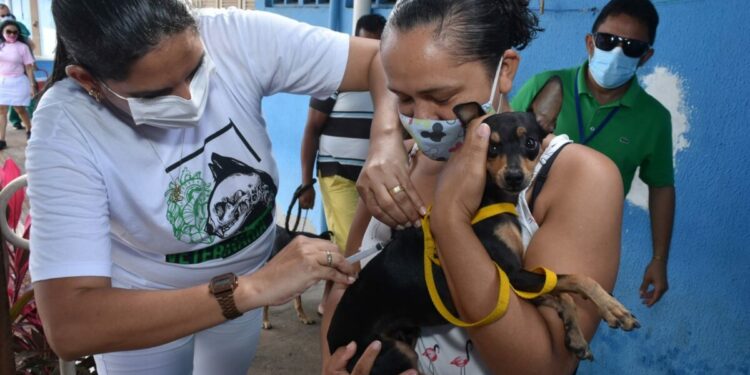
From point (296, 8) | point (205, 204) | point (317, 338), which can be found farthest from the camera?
point (296, 8)

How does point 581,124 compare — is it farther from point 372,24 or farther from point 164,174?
point 164,174

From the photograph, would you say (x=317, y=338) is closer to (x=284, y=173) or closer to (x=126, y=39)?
(x=284, y=173)

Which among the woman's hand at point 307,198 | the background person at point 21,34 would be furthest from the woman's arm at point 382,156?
the background person at point 21,34

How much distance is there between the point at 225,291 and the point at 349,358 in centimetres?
44

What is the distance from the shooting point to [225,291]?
1409mm

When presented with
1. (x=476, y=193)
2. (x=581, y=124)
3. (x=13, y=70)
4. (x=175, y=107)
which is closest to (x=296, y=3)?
(x=581, y=124)

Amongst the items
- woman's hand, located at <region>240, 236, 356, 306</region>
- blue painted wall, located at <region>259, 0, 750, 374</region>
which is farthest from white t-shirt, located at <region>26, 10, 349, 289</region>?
blue painted wall, located at <region>259, 0, 750, 374</region>

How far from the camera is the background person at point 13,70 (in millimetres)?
9445

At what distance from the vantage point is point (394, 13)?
1549mm

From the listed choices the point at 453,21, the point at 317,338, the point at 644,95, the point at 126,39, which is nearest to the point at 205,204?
the point at 126,39

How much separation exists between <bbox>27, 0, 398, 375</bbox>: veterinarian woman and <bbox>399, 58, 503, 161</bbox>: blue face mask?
0.51 ft

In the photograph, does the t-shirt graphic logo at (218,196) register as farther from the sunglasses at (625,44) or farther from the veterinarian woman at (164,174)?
the sunglasses at (625,44)

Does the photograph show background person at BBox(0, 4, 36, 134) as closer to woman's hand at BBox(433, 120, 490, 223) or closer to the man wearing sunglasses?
the man wearing sunglasses

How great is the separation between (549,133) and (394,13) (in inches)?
22.5
